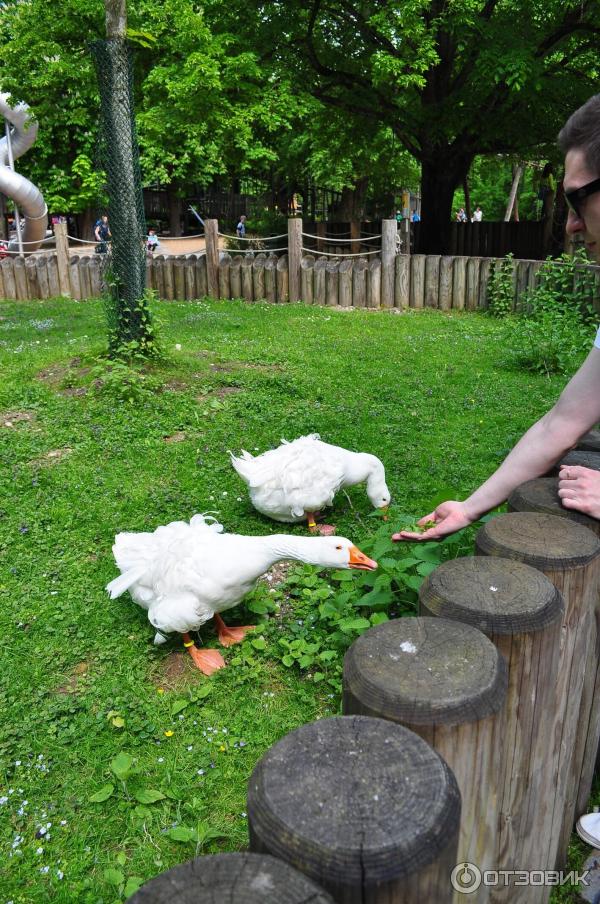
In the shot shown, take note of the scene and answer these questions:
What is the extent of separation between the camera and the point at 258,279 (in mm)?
13078

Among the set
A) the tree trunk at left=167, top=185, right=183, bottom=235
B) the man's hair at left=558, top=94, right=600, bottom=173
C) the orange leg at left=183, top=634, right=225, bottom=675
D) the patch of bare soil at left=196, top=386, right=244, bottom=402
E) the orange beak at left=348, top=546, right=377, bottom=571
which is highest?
the tree trunk at left=167, top=185, right=183, bottom=235

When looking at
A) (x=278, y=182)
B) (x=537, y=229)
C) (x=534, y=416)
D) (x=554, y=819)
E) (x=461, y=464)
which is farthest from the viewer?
(x=278, y=182)

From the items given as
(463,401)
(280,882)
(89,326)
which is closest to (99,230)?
(89,326)

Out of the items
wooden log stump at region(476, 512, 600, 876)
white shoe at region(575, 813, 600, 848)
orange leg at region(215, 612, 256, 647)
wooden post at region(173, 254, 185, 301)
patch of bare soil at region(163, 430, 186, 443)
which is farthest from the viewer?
wooden post at region(173, 254, 185, 301)

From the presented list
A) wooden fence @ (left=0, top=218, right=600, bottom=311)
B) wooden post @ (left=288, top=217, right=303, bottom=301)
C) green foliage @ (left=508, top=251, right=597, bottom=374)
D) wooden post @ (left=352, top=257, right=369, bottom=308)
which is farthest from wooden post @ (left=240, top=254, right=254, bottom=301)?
green foliage @ (left=508, top=251, right=597, bottom=374)

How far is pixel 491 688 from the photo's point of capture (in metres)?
1.32

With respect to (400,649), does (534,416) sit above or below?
below

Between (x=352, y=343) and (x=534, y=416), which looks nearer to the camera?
(x=534, y=416)

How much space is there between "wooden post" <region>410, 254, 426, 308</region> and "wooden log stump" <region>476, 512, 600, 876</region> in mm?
10543

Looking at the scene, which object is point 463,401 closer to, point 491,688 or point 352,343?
point 352,343

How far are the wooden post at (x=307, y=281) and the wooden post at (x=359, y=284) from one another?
82 centimetres

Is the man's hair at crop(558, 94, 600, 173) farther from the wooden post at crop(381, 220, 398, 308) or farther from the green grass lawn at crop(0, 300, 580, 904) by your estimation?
the wooden post at crop(381, 220, 398, 308)

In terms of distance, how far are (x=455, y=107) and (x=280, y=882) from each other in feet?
46.7

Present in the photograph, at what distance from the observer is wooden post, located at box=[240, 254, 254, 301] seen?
13.1 meters
